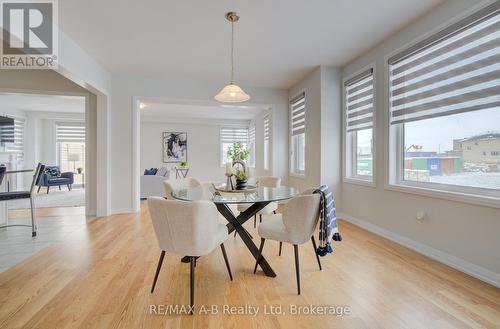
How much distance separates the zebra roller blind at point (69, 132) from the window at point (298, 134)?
734 centimetres

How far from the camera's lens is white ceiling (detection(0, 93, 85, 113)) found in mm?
6230

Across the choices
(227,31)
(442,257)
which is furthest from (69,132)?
(442,257)

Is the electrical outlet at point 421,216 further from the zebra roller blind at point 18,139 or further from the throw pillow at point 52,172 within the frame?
the zebra roller blind at point 18,139

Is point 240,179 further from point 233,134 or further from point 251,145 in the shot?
point 233,134

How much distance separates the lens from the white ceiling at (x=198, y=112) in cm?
714

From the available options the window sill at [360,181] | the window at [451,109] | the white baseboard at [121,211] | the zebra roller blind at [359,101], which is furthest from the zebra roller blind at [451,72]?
the white baseboard at [121,211]

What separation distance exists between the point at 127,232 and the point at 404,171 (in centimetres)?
364

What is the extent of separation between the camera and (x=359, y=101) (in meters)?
3.58

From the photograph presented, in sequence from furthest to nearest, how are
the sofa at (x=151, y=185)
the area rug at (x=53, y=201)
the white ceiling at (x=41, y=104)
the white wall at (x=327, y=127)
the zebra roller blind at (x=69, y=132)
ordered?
the zebra roller blind at (x=69, y=132), the white ceiling at (x=41, y=104), the sofa at (x=151, y=185), the area rug at (x=53, y=201), the white wall at (x=327, y=127)

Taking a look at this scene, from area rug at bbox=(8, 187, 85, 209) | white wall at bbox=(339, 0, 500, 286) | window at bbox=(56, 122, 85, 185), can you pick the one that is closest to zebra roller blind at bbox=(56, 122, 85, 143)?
window at bbox=(56, 122, 85, 185)

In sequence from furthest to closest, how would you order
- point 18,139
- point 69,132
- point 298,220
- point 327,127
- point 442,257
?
1. point 69,132
2. point 18,139
3. point 327,127
4. point 442,257
5. point 298,220

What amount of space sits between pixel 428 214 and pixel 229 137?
7.44 metres

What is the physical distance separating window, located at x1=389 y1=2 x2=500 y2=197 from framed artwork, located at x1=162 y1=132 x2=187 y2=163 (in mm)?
7180

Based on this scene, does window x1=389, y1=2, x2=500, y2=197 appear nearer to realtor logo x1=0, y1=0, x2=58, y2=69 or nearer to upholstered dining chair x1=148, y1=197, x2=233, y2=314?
upholstered dining chair x1=148, y1=197, x2=233, y2=314
